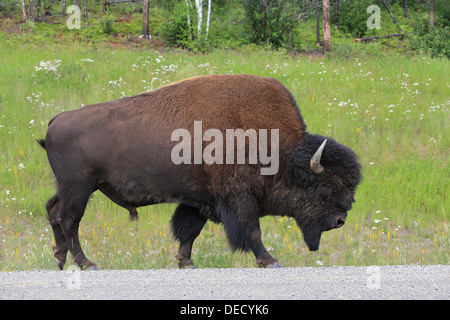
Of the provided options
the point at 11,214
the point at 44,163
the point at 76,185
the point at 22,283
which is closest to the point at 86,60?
the point at 44,163

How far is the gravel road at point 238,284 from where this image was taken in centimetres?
371

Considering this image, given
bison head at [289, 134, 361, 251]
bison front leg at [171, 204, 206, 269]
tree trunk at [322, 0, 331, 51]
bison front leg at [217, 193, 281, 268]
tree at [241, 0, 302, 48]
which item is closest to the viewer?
bison front leg at [217, 193, 281, 268]

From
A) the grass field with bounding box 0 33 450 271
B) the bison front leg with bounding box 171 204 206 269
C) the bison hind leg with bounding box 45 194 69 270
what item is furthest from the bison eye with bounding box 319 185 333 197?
the bison hind leg with bounding box 45 194 69 270

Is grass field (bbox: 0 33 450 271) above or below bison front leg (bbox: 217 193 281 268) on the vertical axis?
below

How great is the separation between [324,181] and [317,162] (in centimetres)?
25

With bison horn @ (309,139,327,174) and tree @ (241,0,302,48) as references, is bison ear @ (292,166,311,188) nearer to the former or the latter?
bison horn @ (309,139,327,174)

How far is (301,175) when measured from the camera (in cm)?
558

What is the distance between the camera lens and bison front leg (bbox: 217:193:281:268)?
5.34 metres

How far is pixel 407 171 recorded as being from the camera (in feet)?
29.6

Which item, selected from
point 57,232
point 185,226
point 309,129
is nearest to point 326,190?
point 185,226

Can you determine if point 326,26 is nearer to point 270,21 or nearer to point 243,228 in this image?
point 270,21
